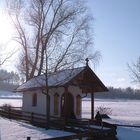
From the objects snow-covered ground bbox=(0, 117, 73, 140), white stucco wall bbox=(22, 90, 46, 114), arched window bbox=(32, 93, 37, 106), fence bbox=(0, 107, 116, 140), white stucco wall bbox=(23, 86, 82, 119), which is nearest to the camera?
fence bbox=(0, 107, 116, 140)

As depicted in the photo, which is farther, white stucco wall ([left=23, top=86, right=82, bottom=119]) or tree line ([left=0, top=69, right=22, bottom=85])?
tree line ([left=0, top=69, right=22, bottom=85])

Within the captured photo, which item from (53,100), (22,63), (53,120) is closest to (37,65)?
(22,63)

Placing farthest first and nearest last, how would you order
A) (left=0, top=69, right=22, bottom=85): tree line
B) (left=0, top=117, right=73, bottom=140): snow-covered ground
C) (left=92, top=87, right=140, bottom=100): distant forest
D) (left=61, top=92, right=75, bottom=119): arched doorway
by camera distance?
(left=92, top=87, right=140, bottom=100): distant forest < (left=0, top=69, right=22, bottom=85): tree line < (left=61, top=92, right=75, bottom=119): arched doorway < (left=0, top=117, right=73, bottom=140): snow-covered ground

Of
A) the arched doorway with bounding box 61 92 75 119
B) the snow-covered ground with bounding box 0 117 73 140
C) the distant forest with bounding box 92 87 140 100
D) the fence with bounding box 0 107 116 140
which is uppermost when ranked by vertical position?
the distant forest with bounding box 92 87 140 100

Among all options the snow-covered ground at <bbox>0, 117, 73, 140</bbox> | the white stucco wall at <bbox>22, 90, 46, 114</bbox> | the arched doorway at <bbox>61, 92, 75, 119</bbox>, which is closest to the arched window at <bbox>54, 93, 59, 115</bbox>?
the arched doorway at <bbox>61, 92, 75, 119</bbox>

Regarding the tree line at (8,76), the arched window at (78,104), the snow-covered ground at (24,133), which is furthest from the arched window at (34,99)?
the tree line at (8,76)

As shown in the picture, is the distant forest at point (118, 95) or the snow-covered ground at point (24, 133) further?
the distant forest at point (118, 95)

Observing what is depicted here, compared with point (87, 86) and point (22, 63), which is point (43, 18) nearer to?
point (22, 63)

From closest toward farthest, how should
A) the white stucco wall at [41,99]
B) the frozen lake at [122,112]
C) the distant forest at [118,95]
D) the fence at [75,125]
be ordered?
the fence at [75,125] → the white stucco wall at [41,99] → the frozen lake at [122,112] → the distant forest at [118,95]

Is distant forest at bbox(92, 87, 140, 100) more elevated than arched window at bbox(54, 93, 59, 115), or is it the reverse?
distant forest at bbox(92, 87, 140, 100)

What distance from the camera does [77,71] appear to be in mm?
27000

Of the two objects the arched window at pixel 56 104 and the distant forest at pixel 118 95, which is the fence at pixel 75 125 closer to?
the arched window at pixel 56 104

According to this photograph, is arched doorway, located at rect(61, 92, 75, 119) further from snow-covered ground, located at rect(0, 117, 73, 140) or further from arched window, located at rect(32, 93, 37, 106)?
arched window, located at rect(32, 93, 37, 106)

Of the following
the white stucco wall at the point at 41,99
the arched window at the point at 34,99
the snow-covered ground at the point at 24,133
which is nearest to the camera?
the snow-covered ground at the point at 24,133
